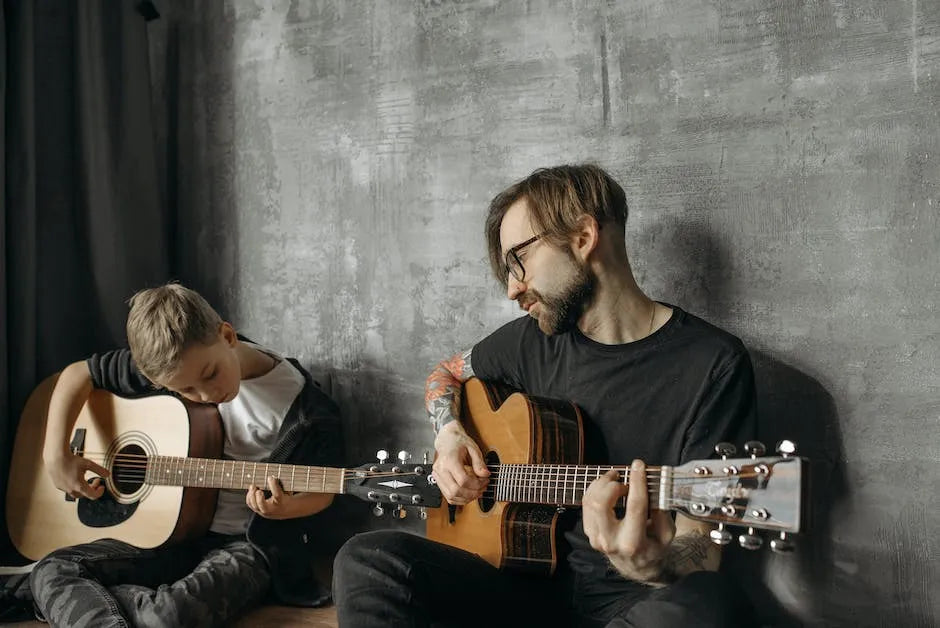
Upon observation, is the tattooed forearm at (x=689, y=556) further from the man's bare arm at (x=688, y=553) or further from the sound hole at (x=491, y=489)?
the sound hole at (x=491, y=489)

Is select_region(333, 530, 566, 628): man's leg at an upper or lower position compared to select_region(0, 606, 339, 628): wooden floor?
upper

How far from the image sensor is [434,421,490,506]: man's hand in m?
1.59

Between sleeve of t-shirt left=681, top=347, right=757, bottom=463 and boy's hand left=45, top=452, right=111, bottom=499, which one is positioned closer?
sleeve of t-shirt left=681, top=347, right=757, bottom=463

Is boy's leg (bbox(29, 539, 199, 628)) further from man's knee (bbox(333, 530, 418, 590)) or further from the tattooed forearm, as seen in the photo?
the tattooed forearm

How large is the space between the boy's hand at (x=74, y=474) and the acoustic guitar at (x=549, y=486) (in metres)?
0.92

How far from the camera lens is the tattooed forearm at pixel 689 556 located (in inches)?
51.2

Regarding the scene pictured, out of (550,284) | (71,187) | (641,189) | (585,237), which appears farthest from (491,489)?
(71,187)

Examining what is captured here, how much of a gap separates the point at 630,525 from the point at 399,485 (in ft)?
2.20

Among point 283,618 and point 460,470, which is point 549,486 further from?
point 283,618

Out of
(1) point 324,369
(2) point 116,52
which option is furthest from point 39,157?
(1) point 324,369

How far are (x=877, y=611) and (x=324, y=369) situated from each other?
1540mm

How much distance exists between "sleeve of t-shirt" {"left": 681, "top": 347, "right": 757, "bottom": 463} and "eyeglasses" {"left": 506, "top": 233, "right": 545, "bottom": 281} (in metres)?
0.46

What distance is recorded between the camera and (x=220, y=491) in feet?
6.91

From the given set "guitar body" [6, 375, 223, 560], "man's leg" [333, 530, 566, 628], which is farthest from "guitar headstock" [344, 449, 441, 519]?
"guitar body" [6, 375, 223, 560]
